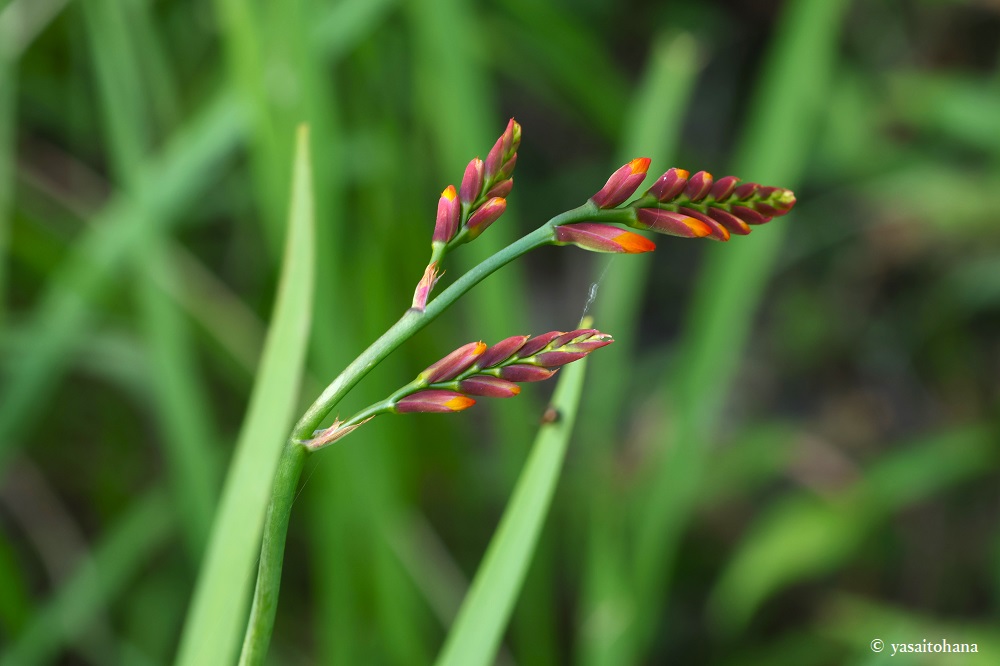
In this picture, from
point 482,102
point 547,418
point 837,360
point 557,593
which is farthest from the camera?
point 837,360

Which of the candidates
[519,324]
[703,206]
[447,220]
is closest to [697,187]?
[703,206]

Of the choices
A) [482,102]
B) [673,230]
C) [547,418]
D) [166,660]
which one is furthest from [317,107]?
[166,660]

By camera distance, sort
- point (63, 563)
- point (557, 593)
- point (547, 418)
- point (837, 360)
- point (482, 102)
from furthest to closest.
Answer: point (837, 360) → point (557, 593) → point (63, 563) → point (482, 102) → point (547, 418)

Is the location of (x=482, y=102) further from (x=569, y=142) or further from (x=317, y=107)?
(x=569, y=142)

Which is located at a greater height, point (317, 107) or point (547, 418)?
point (317, 107)

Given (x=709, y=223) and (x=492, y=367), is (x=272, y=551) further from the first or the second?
(x=709, y=223)

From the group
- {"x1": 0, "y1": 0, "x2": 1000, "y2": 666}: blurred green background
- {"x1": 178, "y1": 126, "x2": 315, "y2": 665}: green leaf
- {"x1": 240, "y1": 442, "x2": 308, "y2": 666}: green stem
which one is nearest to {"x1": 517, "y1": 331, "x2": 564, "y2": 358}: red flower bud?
{"x1": 240, "y1": 442, "x2": 308, "y2": 666}: green stem

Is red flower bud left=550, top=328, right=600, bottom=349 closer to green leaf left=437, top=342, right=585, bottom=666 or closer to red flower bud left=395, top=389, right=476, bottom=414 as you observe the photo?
red flower bud left=395, top=389, right=476, bottom=414

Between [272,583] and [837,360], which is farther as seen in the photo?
[837,360]

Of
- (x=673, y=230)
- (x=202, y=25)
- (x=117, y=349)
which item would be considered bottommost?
(x=673, y=230)
